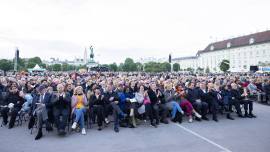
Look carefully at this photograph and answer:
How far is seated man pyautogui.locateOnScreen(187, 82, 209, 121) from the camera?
6.77 metres

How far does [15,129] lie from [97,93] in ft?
10.4

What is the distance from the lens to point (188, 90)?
714 centimetres

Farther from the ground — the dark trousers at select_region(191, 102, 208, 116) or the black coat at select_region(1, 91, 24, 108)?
the black coat at select_region(1, 91, 24, 108)

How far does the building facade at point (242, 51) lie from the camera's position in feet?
209

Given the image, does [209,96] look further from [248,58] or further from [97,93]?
[248,58]

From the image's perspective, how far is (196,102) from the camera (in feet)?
22.5

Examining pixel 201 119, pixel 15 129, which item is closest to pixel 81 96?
pixel 15 129

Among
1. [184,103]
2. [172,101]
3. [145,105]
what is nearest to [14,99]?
[145,105]

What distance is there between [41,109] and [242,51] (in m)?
86.2

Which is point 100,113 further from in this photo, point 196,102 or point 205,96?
point 205,96

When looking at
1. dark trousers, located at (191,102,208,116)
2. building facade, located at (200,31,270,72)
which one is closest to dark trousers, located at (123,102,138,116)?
dark trousers, located at (191,102,208,116)

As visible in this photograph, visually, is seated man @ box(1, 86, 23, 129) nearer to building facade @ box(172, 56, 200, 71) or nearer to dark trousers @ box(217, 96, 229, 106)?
dark trousers @ box(217, 96, 229, 106)

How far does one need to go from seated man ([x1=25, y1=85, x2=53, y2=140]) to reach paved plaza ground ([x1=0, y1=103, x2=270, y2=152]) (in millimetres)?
338

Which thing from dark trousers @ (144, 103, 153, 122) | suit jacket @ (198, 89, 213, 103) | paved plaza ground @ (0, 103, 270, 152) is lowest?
paved plaza ground @ (0, 103, 270, 152)
